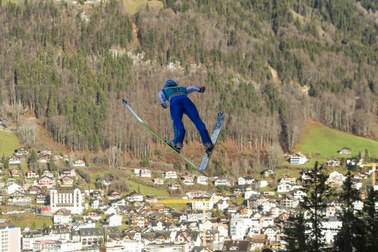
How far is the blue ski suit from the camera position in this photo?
17.0 meters

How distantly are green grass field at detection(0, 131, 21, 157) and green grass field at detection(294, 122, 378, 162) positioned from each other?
2946 centimetres

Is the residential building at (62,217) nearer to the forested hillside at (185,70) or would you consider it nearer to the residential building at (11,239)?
the residential building at (11,239)

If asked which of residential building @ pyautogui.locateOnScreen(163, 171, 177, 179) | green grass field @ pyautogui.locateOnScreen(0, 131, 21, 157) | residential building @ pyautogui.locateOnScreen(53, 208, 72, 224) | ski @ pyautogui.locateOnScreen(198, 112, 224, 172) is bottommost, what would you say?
residential building @ pyautogui.locateOnScreen(53, 208, 72, 224)

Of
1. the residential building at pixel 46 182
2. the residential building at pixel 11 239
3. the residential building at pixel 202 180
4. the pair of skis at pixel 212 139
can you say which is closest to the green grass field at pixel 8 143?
the residential building at pixel 46 182

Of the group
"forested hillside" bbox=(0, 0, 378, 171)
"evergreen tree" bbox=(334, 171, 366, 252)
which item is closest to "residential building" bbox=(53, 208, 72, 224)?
"forested hillside" bbox=(0, 0, 378, 171)

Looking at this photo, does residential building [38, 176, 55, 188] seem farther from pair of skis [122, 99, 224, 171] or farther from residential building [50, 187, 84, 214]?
pair of skis [122, 99, 224, 171]

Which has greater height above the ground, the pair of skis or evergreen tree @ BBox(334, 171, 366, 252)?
the pair of skis

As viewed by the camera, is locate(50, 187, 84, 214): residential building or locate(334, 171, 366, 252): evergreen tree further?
locate(50, 187, 84, 214): residential building

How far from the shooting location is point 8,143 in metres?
102

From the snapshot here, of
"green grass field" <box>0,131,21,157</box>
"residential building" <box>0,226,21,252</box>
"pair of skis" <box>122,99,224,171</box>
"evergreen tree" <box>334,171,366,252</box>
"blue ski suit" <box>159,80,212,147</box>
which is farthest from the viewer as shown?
"green grass field" <box>0,131,21,157</box>

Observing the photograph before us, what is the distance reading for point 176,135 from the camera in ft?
57.8

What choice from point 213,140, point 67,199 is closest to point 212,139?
point 213,140

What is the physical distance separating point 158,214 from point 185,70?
38966 mm

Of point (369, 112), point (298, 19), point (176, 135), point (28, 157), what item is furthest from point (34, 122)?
point (176, 135)
